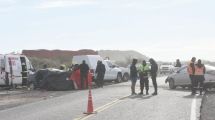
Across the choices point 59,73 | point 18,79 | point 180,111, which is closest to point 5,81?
point 18,79

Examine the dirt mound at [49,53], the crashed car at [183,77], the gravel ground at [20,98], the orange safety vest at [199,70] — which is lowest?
the gravel ground at [20,98]

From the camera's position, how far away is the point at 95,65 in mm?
38375

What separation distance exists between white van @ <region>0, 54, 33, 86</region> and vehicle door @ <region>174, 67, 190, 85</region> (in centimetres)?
987

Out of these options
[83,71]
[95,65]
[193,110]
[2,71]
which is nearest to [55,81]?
[83,71]

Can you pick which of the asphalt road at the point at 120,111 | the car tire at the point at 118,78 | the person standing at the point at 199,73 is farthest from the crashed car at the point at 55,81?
the asphalt road at the point at 120,111

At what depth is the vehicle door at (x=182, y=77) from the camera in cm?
3203

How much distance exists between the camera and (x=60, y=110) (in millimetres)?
19766

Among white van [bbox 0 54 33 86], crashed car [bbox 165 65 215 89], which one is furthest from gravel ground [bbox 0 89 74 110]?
crashed car [bbox 165 65 215 89]

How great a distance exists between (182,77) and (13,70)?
10523mm

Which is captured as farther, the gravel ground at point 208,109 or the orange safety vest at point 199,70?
the orange safety vest at point 199,70

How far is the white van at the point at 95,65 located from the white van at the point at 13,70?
12.2 feet

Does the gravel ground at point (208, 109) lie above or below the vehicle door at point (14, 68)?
below

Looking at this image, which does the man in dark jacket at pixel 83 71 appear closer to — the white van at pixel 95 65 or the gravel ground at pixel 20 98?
the white van at pixel 95 65

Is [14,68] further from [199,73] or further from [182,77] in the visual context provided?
[199,73]
